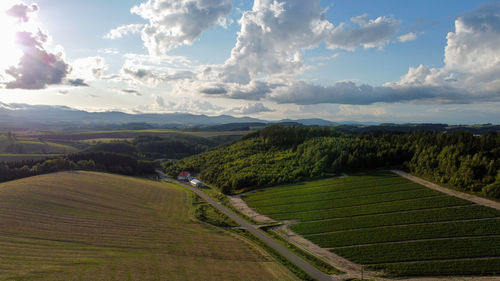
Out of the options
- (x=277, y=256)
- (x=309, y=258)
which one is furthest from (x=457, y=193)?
(x=277, y=256)

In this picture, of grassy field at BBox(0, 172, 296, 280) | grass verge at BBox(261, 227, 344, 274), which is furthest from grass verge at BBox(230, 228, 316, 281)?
grass verge at BBox(261, 227, 344, 274)

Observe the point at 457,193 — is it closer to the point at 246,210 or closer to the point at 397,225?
the point at 397,225

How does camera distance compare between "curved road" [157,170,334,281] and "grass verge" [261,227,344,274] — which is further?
"grass verge" [261,227,344,274]

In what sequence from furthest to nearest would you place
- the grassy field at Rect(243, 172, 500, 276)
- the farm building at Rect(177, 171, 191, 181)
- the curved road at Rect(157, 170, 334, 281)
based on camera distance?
the farm building at Rect(177, 171, 191, 181) → the grassy field at Rect(243, 172, 500, 276) → the curved road at Rect(157, 170, 334, 281)

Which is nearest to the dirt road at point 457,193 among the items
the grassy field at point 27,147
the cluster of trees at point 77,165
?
the cluster of trees at point 77,165

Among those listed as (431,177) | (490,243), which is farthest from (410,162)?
(490,243)

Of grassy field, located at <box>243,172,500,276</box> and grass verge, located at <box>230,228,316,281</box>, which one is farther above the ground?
grassy field, located at <box>243,172,500,276</box>

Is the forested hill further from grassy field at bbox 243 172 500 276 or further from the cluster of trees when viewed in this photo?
the cluster of trees

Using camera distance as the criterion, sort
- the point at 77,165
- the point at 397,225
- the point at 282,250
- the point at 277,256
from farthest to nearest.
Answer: the point at 77,165 < the point at 397,225 < the point at 282,250 < the point at 277,256
